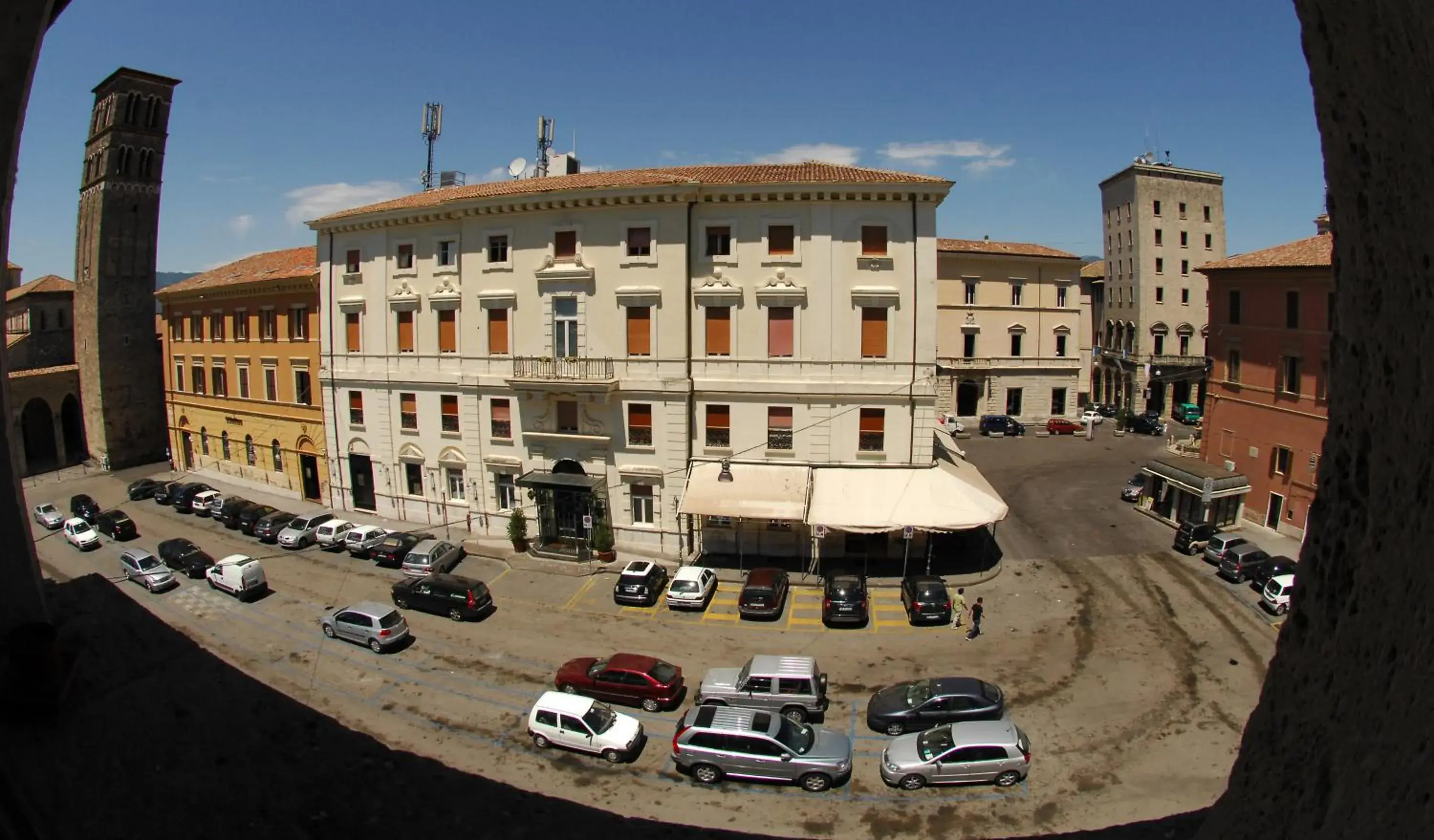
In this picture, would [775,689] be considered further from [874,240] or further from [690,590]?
[874,240]

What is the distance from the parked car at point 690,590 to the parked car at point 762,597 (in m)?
1.17

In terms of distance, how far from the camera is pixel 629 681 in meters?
18.4

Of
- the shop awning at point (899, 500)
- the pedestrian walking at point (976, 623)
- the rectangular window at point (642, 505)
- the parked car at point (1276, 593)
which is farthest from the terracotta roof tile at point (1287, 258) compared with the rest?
the rectangular window at point (642, 505)

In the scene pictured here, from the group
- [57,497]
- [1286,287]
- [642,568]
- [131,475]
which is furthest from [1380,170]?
[131,475]

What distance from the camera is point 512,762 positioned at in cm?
1598

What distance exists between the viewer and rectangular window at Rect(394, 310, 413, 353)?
32.5 metres

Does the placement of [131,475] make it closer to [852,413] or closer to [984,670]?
[852,413]

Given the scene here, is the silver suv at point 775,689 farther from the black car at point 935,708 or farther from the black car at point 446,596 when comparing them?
the black car at point 446,596

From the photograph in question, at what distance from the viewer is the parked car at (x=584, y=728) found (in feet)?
52.7

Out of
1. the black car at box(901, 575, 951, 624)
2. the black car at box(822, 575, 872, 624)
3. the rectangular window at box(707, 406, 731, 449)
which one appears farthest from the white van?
the black car at box(901, 575, 951, 624)

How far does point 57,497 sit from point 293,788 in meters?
51.8

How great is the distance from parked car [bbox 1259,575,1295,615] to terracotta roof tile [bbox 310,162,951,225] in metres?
16.4

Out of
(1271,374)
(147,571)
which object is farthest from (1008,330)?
(147,571)

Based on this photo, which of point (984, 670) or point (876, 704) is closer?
point (876, 704)
